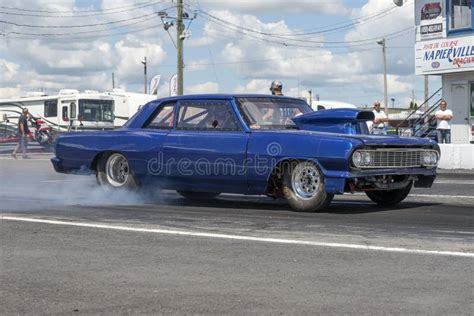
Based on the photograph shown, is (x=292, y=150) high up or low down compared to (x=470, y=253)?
up

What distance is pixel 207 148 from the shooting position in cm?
862

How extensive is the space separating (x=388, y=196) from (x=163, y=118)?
315 cm

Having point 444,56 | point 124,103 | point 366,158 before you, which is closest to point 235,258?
point 366,158

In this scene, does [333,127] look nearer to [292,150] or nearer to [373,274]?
[292,150]

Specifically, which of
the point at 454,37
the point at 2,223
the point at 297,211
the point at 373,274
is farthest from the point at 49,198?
the point at 454,37

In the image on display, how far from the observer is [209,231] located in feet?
22.8

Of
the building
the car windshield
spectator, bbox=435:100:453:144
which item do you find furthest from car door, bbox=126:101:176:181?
the building

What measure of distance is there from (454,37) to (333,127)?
17605mm

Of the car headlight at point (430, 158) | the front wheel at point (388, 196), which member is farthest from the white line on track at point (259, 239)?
the front wheel at point (388, 196)

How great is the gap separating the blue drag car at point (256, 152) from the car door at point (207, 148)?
13 millimetres

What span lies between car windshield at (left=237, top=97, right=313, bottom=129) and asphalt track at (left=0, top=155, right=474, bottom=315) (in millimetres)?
1068

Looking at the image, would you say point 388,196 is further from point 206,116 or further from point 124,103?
point 124,103

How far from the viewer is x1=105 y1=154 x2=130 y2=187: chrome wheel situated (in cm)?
958

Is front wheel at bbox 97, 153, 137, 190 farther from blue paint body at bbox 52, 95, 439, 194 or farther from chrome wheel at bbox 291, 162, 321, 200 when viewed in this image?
chrome wheel at bbox 291, 162, 321, 200
